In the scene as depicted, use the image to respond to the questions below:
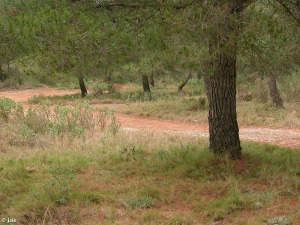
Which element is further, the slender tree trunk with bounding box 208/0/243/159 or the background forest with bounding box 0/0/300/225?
the slender tree trunk with bounding box 208/0/243/159

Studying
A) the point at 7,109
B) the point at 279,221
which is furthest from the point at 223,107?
the point at 7,109

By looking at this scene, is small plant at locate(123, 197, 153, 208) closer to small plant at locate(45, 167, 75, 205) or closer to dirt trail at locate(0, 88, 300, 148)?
small plant at locate(45, 167, 75, 205)

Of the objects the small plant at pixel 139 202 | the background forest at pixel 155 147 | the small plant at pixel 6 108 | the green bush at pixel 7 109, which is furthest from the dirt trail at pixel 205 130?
the small plant at pixel 139 202

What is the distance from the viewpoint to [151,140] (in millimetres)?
10469

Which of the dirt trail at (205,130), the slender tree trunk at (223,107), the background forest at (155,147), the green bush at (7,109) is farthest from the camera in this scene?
the green bush at (7,109)

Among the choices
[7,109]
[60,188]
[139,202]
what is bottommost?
[139,202]

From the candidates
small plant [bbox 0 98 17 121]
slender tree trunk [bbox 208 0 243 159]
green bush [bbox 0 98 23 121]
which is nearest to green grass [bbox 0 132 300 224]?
slender tree trunk [bbox 208 0 243 159]

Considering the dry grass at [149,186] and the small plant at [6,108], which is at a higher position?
the small plant at [6,108]

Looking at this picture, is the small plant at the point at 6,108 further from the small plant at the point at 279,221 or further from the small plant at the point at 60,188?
the small plant at the point at 279,221

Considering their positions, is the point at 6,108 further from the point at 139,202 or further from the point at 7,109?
the point at 139,202

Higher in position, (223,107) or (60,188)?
(223,107)

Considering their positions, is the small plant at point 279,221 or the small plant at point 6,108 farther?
the small plant at point 6,108

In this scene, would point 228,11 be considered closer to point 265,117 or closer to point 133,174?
point 133,174

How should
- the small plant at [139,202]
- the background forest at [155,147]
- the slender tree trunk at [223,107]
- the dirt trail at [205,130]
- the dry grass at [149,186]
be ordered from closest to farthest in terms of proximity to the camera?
the dry grass at [149,186] < the background forest at [155,147] < the small plant at [139,202] < the slender tree trunk at [223,107] < the dirt trail at [205,130]
